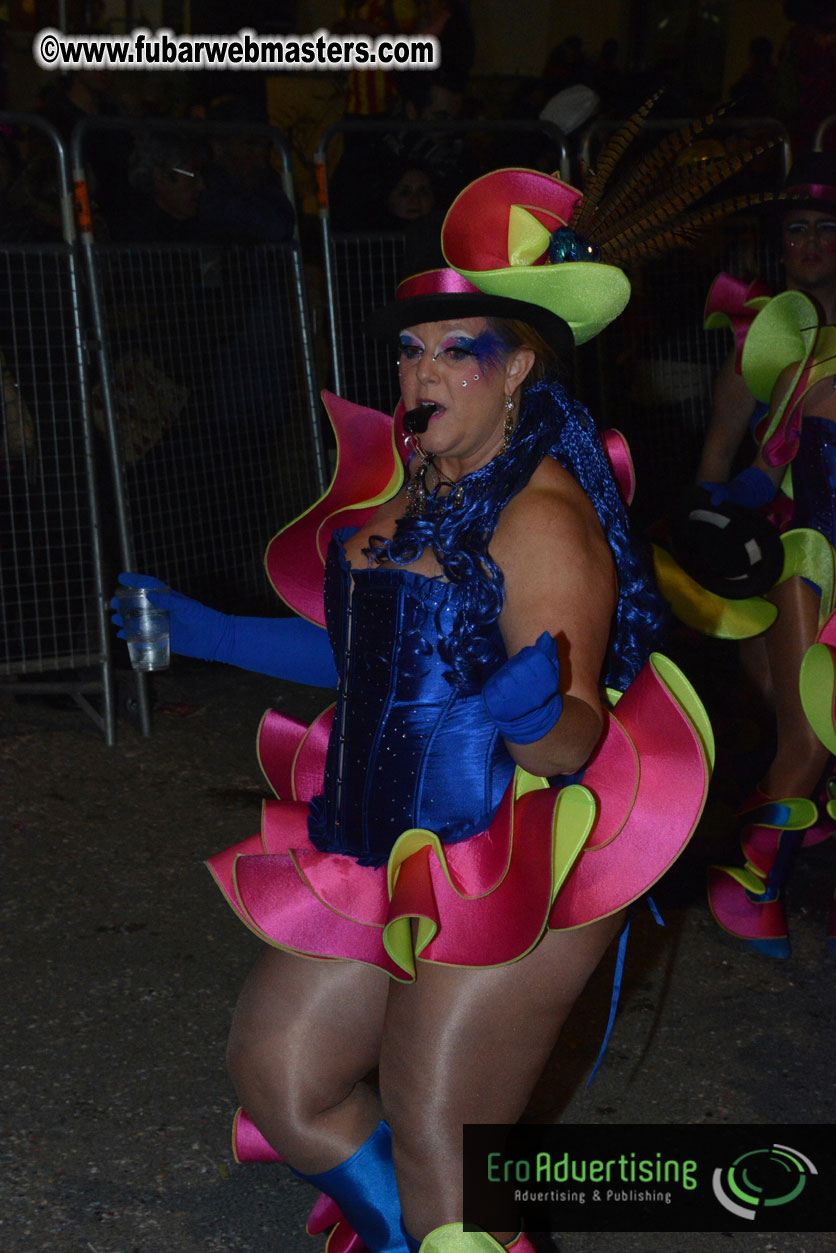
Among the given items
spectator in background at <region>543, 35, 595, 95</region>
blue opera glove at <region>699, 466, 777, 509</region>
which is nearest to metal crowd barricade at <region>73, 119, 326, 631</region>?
blue opera glove at <region>699, 466, 777, 509</region>

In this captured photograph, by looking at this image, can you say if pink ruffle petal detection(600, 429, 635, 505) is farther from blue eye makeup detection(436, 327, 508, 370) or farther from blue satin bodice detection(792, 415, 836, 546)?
blue satin bodice detection(792, 415, 836, 546)

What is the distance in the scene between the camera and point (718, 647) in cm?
682

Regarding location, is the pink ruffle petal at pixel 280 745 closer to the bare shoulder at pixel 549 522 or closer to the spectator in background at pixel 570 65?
the bare shoulder at pixel 549 522

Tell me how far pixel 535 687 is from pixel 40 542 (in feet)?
15.7

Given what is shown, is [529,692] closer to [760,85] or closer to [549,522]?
[549,522]

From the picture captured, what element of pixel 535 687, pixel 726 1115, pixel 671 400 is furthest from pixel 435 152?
pixel 535 687

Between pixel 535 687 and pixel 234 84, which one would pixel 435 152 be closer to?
pixel 234 84

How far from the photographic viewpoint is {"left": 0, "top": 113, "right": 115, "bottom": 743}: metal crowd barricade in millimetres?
5422

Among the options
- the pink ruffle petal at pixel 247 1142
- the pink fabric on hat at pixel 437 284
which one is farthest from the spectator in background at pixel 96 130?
the pink ruffle petal at pixel 247 1142

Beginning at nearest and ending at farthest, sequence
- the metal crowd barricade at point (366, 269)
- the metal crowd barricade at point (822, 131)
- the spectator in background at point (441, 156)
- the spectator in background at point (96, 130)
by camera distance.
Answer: the metal crowd barricade at point (366, 269) → the spectator in background at point (96, 130) → the spectator in background at point (441, 156) → the metal crowd barricade at point (822, 131)

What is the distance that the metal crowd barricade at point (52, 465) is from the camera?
542 cm

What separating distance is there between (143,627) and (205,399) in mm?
3488

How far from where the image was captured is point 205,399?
6.09 m

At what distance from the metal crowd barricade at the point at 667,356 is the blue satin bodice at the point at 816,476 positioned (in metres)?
2.74
